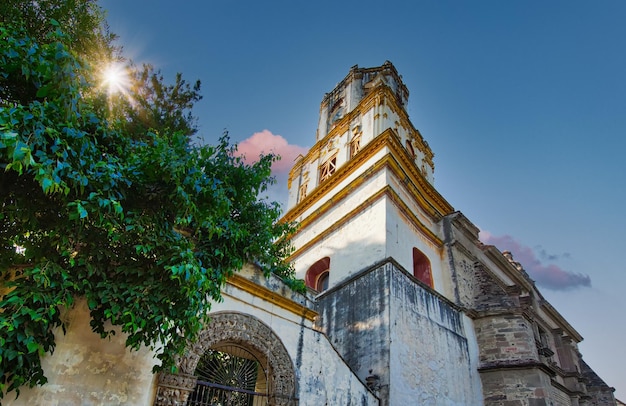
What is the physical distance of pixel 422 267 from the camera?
1328 cm

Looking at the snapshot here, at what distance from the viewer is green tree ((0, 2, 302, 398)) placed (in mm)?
3912

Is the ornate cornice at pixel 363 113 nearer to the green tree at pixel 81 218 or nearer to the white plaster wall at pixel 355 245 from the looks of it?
the white plaster wall at pixel 355 245

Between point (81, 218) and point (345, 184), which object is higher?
point (345, 184)

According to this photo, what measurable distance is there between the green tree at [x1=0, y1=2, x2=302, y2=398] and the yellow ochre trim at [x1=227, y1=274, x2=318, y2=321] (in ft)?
3.80

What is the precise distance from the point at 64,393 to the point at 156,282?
1.80 metres

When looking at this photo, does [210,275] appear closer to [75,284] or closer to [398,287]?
[75,284]

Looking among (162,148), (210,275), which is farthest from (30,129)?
(210,275)

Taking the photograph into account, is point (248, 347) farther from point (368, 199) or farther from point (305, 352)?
point (368, 199)

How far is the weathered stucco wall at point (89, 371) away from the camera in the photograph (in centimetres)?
466

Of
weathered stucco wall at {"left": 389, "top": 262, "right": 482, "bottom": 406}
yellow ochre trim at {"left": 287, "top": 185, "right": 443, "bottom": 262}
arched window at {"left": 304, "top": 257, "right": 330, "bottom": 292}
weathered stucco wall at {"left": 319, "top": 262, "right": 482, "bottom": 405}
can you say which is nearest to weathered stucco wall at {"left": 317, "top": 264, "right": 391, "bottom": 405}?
weathered stucco wall at {"left": 319, "top": 262, "right": 482, "bottom": 405}

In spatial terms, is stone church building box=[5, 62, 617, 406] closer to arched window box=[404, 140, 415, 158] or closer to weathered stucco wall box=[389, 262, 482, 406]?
weathered stucco wall box=[389, 262, 482, 406]

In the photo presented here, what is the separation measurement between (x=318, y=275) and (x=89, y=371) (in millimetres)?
9450

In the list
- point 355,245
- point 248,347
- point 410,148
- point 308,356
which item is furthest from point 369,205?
point 248,347

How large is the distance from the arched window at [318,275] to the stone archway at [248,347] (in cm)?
654
